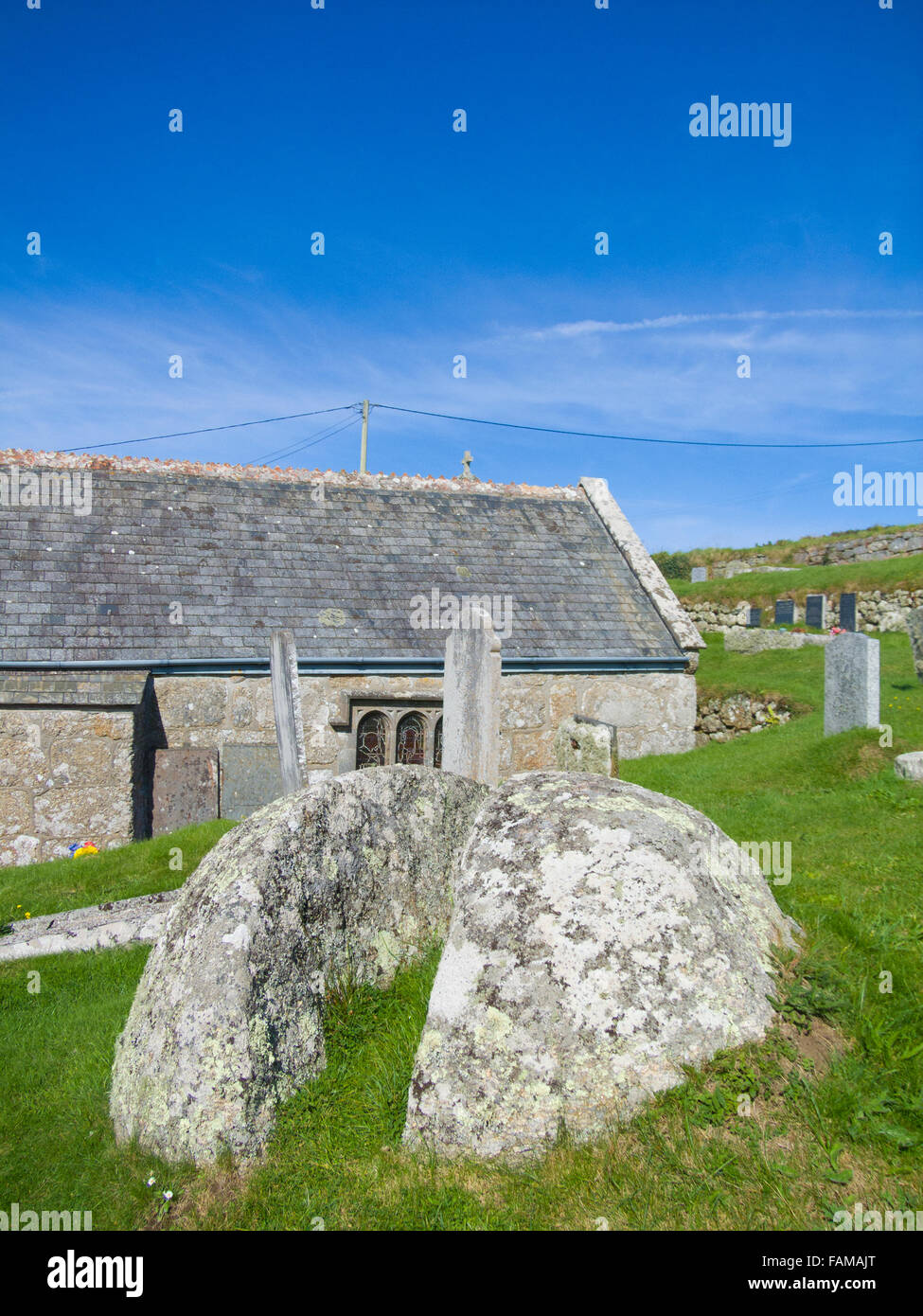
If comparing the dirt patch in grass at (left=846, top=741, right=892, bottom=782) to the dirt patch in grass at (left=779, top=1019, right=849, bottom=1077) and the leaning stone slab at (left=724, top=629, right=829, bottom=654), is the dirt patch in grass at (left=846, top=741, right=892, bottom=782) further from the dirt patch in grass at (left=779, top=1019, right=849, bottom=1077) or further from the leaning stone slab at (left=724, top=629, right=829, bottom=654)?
the leaning stone slab at (left=724, top=629, right=829, bottom=654)

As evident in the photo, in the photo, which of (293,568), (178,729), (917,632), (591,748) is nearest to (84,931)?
(591,748)

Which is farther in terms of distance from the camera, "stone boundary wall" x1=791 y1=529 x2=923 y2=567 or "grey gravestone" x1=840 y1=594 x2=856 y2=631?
"stone boundary wall" x1=791 y1=529 x2=923 y2=567

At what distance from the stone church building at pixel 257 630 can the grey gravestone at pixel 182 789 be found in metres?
0.03

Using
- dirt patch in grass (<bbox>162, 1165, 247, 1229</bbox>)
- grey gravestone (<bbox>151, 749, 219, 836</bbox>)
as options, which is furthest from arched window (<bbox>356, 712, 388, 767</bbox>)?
dirt patch in grass (<bbox>162, 1165, 247, 1229</bbox>)

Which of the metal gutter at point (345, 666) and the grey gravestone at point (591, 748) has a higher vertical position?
the metal gutter at point (345, 666)

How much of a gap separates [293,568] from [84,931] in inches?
313

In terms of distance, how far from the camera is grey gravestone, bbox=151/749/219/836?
37.2ft

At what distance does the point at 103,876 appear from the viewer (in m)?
8.72

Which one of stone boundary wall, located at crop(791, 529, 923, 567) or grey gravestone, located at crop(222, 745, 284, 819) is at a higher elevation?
stone boundary wall, located at crop(791, 529, 923, 567)

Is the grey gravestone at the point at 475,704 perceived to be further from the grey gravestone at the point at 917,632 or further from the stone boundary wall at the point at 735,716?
the stone boundary wall at the point at 735,716

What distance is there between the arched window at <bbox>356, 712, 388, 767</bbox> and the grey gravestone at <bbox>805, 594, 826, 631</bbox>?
14592 mm

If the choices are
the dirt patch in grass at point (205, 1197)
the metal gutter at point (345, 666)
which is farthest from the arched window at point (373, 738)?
the dirt patch in grass at point (205, 1197)

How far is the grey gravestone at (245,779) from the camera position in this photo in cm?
1173
